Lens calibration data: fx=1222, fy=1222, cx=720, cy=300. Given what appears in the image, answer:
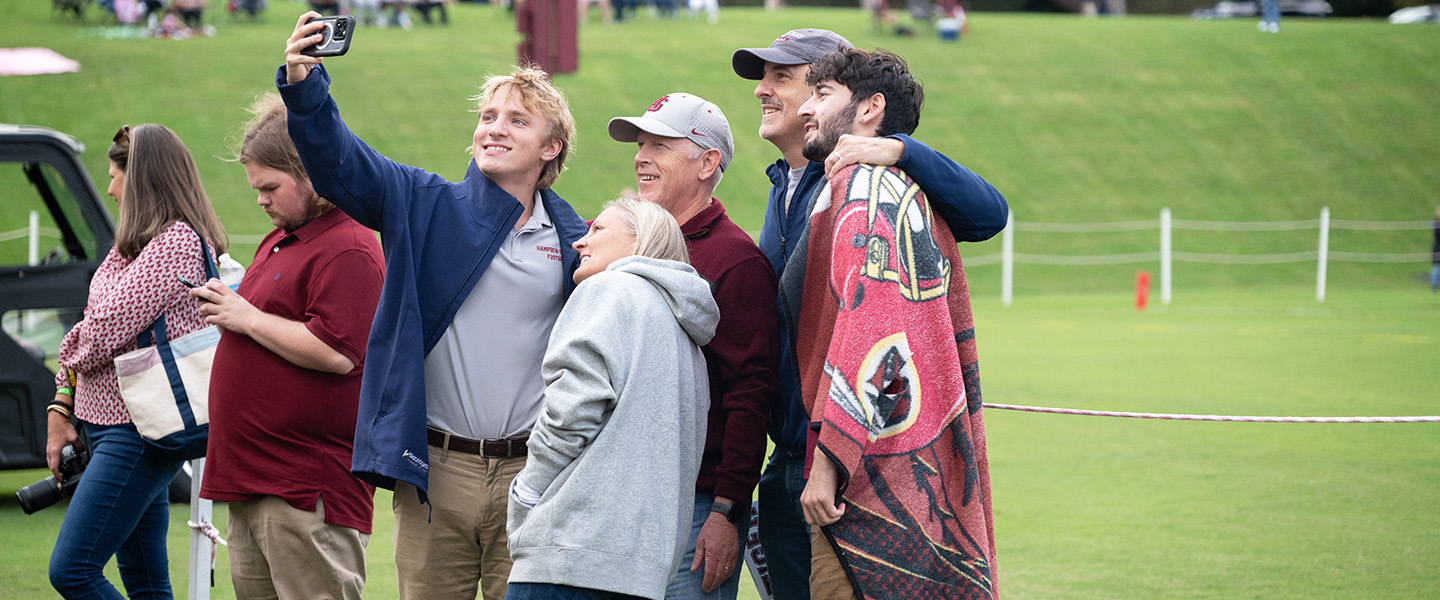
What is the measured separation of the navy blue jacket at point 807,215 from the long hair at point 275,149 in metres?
1.22

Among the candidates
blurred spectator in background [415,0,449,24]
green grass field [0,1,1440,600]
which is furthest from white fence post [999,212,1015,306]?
blurred spectator in background [415,0,449,24]

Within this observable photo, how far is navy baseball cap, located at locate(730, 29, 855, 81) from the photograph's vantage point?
340 cm

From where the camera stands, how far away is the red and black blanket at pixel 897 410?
2.49 meters

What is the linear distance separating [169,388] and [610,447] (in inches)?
69.4

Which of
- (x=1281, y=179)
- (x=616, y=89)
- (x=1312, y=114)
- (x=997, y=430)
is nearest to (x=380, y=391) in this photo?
(x=997, y=430)

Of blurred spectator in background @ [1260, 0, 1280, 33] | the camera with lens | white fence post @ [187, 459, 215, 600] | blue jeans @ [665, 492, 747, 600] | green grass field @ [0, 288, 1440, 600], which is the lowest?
green grass field @ [0, 288, 1440, 600]

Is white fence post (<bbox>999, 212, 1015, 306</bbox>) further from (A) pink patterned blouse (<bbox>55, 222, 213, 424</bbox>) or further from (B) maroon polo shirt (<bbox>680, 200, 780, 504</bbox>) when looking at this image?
(B) maroon polo shirt (<bbox>680, 200, 780, 504</bbox>)

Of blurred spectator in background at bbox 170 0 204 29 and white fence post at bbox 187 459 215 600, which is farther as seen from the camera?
blurred spectator in background at bbox 170 0 204 29

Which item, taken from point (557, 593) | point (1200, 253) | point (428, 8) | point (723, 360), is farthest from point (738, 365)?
point (428, 8)

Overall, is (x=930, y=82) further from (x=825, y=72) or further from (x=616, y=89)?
(x=825, y=72)

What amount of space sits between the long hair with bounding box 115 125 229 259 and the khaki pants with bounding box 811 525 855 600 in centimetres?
225

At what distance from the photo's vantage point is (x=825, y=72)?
9.48ft

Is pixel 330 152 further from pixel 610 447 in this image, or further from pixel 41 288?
pixel 41 288

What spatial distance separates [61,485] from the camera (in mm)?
3994
